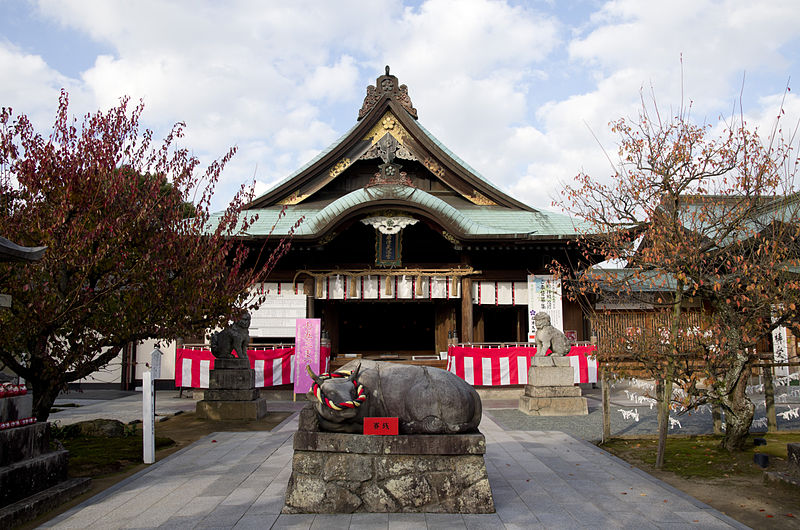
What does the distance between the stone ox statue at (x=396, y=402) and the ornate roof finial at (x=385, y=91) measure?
18.1 m

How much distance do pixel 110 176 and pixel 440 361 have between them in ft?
39.8

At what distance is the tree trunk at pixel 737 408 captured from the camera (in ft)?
24.5

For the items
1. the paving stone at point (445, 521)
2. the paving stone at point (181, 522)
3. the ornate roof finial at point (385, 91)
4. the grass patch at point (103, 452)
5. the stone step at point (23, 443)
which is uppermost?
the ornate roof finial at point (385, 91)

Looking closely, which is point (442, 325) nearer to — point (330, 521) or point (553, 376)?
point (553, 376)

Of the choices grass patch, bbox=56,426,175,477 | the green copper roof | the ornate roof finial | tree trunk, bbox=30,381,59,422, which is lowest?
grass patch, bbox=56,426,175,477

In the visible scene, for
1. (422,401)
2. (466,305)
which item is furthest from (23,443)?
(466,305)

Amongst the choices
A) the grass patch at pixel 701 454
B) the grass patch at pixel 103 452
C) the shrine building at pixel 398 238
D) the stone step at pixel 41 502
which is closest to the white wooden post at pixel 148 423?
the grass patch at pixel 103 452

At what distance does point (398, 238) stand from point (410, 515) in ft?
44.1

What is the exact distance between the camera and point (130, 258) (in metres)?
7.44

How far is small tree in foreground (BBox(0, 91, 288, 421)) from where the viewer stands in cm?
654

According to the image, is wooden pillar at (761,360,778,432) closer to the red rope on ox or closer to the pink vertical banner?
the red rope on ox

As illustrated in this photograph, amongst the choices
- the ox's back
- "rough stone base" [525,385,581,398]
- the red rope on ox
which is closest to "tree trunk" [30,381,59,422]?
the red rope on ox

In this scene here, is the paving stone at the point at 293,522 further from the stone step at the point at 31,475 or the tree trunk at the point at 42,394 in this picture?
the tree trunk at the point at 42,394

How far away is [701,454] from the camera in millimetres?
7656
